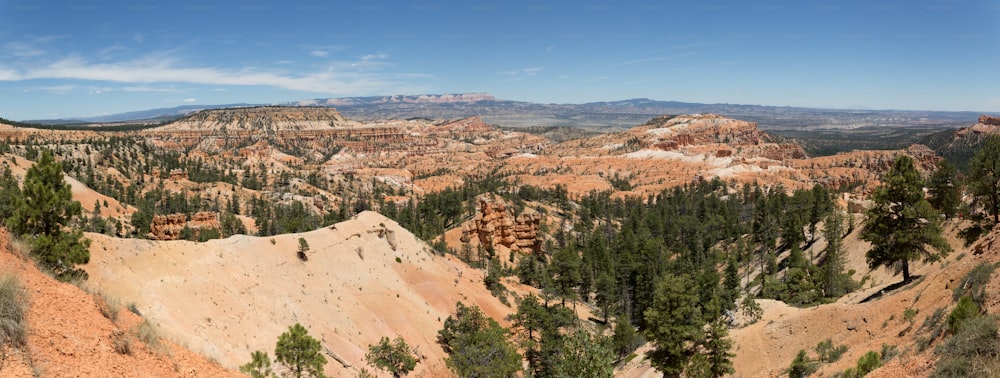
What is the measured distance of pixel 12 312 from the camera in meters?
12.5

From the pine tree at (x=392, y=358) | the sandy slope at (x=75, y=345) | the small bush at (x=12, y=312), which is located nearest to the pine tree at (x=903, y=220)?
the pine tree at (x=392, y=358)

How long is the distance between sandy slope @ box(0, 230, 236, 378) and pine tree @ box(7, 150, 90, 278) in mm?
5956

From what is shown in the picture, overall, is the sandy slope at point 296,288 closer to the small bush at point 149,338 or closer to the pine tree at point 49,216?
the pine tree at point 49,216

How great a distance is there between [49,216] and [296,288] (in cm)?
1960

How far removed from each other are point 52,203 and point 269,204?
107m

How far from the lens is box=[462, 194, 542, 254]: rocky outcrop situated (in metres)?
84.8

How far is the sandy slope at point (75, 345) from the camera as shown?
12.5 meters

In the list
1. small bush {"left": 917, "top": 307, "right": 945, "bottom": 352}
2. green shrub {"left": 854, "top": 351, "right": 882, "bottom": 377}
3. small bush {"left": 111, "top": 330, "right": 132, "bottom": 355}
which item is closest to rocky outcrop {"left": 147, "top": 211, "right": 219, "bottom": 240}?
small bush {"left": 111, "top": 330, "right": 132, "bottom": 355}

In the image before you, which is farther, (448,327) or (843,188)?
(843,188)

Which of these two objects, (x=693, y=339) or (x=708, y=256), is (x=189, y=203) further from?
(x=693, y=339)

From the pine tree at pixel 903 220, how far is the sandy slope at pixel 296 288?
33.3 m

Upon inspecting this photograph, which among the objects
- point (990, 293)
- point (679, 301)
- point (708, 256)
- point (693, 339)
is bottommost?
point (708, 256)

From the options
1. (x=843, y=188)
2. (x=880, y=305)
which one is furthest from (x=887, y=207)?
(x=843, y=188)

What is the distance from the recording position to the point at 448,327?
4688 cm
